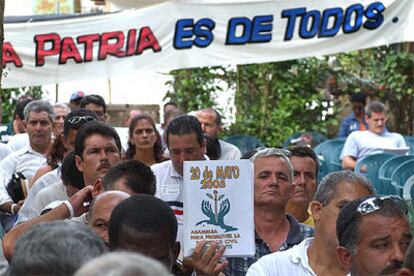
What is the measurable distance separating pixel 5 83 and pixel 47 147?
4.66 feet

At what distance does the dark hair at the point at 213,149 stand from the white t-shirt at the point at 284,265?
5879mm

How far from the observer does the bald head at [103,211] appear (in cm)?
562

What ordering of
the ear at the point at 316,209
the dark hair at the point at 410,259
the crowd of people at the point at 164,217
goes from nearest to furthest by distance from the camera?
1. the crowd of people at the point at 164,217
2. the dark hair at the point at 410,259
3. the ear at the point at 316,209

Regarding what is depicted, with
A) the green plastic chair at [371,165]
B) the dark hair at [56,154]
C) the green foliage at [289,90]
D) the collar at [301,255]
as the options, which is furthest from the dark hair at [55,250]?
the green foliage at [289,90]

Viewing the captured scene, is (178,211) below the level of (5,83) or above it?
below

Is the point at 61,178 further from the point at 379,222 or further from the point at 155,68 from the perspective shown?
the point at 155,68

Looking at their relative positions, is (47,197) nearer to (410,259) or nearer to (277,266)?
(277,266)

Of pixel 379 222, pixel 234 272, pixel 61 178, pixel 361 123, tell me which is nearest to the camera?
pixel 379 222

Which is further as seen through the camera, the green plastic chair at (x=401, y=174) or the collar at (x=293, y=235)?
the green plastic chair at (x=401, y=174)

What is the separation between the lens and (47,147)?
38.8 feet


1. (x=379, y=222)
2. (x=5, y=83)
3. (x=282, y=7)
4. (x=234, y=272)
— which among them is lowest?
(x=234, y=272)

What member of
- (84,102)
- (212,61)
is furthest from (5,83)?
(212,61)

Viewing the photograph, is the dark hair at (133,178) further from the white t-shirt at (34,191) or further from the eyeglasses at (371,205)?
the eyeglasses at (371,205)

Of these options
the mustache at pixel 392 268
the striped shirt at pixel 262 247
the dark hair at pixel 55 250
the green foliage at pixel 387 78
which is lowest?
the striped shirt at pixel 262 247
